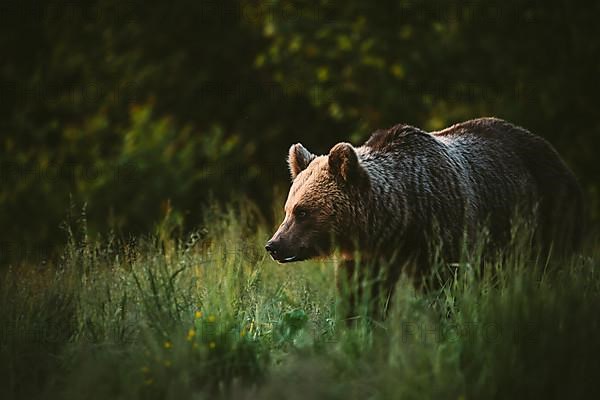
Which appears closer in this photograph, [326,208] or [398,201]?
[326,208]

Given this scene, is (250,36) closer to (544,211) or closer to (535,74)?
(535,74)

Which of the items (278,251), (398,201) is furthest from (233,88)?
(278,251)

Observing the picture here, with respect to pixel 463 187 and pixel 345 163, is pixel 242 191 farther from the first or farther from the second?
pixel 345 163

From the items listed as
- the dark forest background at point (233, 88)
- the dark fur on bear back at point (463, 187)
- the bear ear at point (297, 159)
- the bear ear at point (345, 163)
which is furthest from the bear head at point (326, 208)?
the dark forest background at point (233, 88)

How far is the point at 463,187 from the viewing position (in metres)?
5.88

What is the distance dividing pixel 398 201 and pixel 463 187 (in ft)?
1.87

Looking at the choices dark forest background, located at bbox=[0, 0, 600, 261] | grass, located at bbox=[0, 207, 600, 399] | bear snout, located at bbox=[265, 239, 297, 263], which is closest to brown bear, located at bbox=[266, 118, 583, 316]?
bear snout, located at bbox=[265, 239, 297, 263]

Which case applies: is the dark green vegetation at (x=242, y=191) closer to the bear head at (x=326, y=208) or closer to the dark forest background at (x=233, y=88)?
the dark forest background at (x=233, y=88)

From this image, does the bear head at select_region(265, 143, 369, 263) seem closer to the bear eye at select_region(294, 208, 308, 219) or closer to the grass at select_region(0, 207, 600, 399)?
the bear eye at select_region(294, 208, 308, 219)

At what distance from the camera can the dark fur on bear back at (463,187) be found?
18.2 feet

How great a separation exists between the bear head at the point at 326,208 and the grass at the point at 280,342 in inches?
17.2

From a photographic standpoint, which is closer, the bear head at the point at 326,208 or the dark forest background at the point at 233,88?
the bear head at the point at 326,208

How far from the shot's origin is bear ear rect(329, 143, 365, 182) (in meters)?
5.43

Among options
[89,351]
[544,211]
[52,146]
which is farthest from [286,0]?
[89,351]
